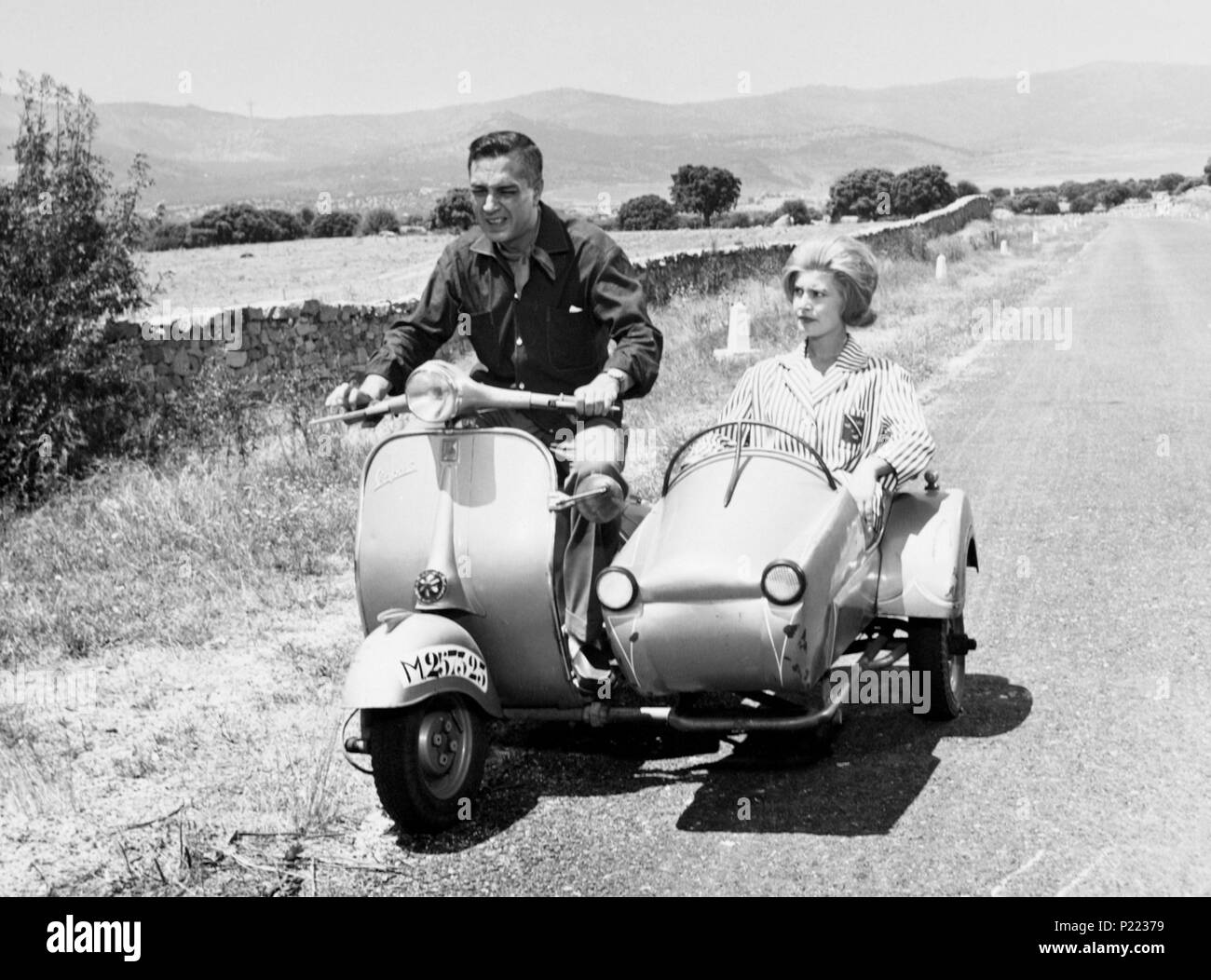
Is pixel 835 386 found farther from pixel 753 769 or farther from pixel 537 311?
pixel 753 769

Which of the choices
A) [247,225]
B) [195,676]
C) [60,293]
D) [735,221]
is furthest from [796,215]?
[195,676]

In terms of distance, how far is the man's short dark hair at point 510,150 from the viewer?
4816 mm

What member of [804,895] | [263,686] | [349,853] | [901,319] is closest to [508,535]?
[349,853]

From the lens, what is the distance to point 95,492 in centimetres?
1083

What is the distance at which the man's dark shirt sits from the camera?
4.95m

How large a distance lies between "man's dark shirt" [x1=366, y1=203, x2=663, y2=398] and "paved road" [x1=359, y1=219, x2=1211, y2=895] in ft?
4.07

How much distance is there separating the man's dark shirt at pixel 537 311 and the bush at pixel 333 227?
64.0m

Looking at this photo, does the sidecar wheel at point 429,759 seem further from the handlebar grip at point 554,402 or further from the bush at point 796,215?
the bush at point 796,215

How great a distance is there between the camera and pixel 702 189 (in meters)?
82.1

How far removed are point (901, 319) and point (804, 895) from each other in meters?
15.2

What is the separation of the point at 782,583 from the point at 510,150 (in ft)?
5.72

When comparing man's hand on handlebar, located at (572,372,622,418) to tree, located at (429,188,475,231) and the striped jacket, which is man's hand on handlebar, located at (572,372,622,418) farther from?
tree, located at (429,188,475,231)

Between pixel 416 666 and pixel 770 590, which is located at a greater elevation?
pixel 770 590
